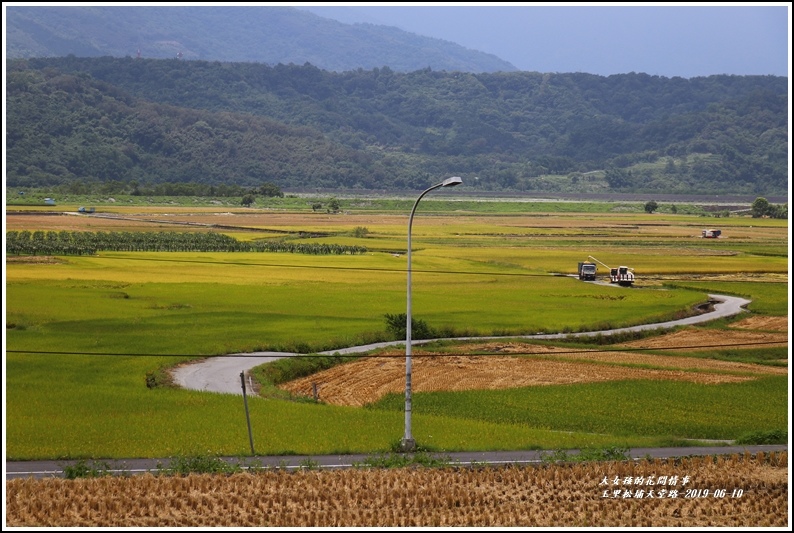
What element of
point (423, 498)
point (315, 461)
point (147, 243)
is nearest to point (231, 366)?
point (315, 461)

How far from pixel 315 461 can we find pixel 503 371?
49.8ft

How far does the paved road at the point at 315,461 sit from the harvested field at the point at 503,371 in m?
8.32

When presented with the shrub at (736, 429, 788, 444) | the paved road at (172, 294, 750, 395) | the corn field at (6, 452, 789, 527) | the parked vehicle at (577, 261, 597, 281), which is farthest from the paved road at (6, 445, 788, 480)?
the parked vehicle at (577, 261, 597, 281)

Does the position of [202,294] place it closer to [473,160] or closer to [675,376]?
[675,376]

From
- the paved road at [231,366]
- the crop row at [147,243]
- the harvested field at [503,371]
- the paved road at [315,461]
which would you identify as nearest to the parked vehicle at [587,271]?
the paved road at [231,366]

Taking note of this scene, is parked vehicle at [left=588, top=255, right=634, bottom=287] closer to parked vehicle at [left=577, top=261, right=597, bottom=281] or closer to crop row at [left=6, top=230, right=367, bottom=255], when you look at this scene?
parked vehicle at [left=577, top=261, right=597, bottom=281]

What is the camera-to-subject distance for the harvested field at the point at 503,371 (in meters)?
34.1

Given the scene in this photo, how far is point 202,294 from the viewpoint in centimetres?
5303

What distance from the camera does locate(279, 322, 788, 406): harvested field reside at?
34.1 m

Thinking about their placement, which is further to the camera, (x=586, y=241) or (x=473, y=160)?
(x=473, y=160)

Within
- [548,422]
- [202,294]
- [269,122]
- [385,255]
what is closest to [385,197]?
[269,122]

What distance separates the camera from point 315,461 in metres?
22.7

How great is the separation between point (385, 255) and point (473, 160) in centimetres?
12704

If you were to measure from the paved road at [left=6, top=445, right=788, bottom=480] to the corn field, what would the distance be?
1006 millimetres
